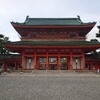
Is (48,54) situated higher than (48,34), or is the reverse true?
(48,34)

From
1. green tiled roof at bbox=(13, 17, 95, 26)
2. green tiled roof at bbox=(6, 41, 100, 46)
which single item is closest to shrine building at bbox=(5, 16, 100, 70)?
green tiled roof at bbox=(6, 41, 100, 46)

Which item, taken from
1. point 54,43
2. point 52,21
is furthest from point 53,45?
point 52,21

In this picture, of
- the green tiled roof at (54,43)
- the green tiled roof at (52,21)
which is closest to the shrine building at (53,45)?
the green tiled roof at (54,43)

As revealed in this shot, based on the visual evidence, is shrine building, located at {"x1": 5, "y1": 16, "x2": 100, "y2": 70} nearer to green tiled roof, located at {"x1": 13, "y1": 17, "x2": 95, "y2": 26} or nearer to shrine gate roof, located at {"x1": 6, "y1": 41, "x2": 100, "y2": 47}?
shrine gate roof, located at {"x1": 6, "y1": 41, "x2": 100, "y2": 47}

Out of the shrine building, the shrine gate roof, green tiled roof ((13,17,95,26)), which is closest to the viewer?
the shrine gate roof

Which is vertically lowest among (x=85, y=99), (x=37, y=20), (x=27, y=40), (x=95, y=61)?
(x=85, y=99)

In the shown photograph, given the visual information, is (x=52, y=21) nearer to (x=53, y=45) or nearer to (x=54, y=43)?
(x=54, y=43)

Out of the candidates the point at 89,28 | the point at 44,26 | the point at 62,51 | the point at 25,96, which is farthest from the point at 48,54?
the point at 25,96

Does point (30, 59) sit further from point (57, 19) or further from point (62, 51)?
point (57, 19)

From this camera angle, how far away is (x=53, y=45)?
40375 mm

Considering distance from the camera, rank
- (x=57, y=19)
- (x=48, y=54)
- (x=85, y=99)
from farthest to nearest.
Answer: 1. (x=57, y=19)
2. (x=48, y=54)
3. (x=85, y=99)

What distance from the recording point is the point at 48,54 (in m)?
42.0

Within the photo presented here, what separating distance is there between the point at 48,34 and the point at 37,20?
6.11m

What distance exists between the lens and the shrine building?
40.7 metres
